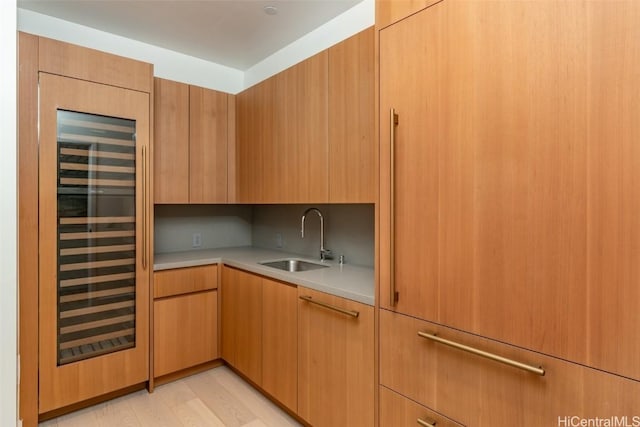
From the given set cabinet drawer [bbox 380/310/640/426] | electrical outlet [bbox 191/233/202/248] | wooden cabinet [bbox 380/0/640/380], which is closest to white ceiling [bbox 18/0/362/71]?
wooden cabinet [bbox 380/0/640/380]

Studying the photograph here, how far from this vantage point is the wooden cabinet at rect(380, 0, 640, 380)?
902 millimetres

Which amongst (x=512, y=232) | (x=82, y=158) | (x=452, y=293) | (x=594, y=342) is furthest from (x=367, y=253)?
(x=82, y=158)

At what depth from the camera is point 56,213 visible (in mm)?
2066

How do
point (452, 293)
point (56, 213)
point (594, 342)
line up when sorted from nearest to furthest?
point (594, 342) → point (452, 293) → point (56, 213)

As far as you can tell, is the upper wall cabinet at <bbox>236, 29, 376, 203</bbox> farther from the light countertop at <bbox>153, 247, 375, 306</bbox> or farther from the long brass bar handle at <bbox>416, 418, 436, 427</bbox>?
the long brass bar handle at <bbox>416, 418, 436, 427</bbox>

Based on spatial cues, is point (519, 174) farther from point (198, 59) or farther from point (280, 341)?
point (198, 59)

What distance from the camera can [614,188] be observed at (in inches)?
35.6

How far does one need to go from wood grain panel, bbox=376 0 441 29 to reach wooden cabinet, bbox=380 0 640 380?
0.11 feet

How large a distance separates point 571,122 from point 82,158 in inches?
98.5

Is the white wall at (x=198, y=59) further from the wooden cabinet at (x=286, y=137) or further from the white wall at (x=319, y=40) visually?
the wooden cabinet at (x=286, y=137)

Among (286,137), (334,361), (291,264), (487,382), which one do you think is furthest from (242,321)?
(487,382)

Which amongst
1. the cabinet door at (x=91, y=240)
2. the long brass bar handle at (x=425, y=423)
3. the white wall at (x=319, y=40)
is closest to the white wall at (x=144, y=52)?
the white wall at (x=319, y=40)

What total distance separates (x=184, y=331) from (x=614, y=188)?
261 cm

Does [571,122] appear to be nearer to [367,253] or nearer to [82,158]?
[367,253]
